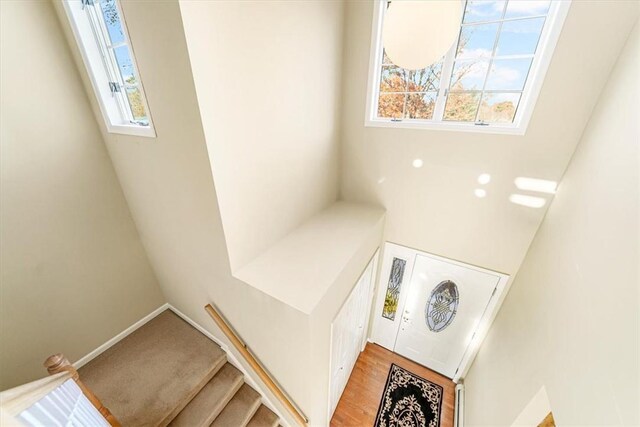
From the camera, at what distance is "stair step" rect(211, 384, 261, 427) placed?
2.37 m

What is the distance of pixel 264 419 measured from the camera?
2520 millimetres

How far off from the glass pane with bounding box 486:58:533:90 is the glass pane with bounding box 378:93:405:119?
0.81m

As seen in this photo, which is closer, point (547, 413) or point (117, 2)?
point (117, 2)

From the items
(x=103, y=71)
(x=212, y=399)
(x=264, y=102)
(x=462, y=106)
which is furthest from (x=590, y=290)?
(x=103, y=71)

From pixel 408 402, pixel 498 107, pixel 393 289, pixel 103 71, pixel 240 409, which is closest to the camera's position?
pixel 103 71

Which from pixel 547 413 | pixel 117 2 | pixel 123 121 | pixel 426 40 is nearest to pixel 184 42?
pixel 117 2

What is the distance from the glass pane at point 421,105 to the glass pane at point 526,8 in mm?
760

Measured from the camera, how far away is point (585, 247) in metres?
1.56

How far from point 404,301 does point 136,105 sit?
154 inches

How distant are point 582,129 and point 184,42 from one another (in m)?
2.97

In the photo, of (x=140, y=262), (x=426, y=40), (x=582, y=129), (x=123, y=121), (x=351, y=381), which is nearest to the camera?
(x=426, y=40)

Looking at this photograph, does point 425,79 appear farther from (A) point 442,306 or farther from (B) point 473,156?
(A) point 442,306

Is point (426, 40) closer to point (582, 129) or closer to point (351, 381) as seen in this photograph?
point (582, 129)

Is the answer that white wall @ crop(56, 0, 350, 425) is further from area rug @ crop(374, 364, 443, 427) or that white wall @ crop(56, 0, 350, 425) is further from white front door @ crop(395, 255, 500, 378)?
white front door @ crop(395, 255, 500, 378)
